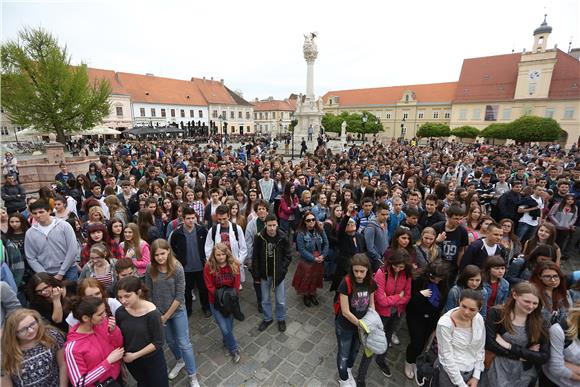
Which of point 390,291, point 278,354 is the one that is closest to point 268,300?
point 278,354

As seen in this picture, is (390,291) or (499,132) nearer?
(390,291)

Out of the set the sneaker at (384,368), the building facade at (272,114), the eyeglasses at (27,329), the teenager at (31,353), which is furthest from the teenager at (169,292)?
the building facade at (272,114)

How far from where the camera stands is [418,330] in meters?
3.55

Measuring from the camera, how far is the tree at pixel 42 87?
21219 millimetres

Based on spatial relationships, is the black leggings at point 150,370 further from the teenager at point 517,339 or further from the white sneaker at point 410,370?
the teenager at point 517,339

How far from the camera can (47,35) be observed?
22609mm

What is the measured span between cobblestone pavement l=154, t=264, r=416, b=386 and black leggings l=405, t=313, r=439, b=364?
0.35 metres

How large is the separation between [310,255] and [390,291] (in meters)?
1.58

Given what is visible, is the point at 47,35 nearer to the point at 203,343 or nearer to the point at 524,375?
the point at 203,343

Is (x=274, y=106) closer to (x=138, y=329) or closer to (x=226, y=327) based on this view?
(x=226, y=327)

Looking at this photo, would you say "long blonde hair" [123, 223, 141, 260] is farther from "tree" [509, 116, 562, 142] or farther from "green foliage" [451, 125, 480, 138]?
"green foliage" [451, 125, 480, 138]

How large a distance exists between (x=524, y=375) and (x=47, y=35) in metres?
33.4

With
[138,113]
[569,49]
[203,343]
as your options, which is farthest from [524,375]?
[569,49]

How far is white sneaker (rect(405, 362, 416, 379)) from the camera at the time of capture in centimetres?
364
